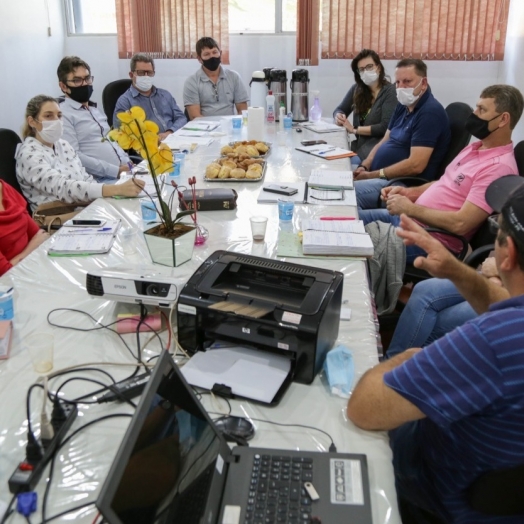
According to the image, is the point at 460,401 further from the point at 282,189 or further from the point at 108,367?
the point at 282,189

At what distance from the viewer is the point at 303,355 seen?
123 centimetres

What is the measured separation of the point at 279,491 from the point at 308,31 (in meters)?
Result: 4.92

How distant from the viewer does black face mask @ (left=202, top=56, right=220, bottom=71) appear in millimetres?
4641

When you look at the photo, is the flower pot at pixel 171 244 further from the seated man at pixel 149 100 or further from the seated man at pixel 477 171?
the seated man at pixel 149 100

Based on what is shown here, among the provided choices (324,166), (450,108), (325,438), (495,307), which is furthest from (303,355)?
(450,108)

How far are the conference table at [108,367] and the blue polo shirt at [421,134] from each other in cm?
116

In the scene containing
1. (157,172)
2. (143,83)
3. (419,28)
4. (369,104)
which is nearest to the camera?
(157,172)

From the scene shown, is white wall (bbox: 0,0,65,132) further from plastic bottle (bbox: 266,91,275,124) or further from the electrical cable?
the electrical cable

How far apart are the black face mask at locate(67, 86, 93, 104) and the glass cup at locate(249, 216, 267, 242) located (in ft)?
6.87

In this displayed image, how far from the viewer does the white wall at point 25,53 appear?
Result: 14.7 feet

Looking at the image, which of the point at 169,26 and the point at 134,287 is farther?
the point at 169,26

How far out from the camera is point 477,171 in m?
2.44

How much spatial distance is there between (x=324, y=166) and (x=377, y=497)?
2.33m

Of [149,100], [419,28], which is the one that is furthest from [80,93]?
[419,28]
